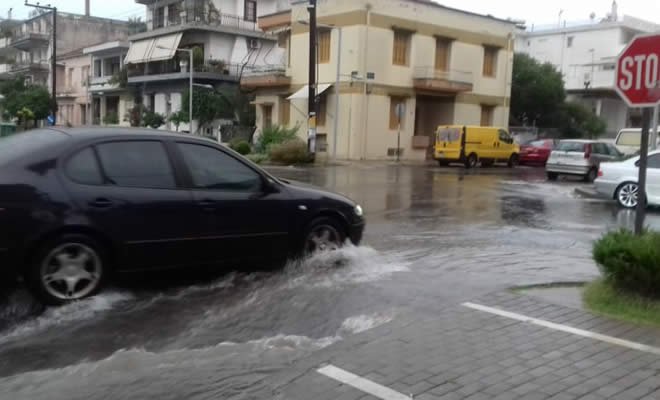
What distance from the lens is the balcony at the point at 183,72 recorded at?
44000 millimetres

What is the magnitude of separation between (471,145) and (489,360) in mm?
26833

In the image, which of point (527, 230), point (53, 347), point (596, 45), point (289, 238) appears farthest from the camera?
point (596, 45)

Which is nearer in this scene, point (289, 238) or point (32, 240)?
point (32, 240)

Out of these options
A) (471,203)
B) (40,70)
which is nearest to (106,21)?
(40,70)

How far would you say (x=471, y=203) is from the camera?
15.5 metres

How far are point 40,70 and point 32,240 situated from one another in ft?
225

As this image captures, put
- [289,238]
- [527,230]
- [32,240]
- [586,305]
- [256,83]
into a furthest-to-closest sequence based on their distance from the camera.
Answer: [256,83] < [527,230] < [289,238] < [586,305] < [32,240]

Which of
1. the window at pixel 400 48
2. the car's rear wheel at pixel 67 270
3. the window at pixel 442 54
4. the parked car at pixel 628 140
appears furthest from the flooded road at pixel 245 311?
the window at pixel 442 54

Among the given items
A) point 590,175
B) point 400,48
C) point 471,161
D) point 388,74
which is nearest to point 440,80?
point 400,48

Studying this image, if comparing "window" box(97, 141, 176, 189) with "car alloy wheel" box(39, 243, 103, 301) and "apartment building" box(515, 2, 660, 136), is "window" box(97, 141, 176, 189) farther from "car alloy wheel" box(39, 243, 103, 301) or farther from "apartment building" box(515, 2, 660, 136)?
"apartment building" box(515, 2, 660, 136)

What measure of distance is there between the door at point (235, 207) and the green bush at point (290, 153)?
2210 centimetres

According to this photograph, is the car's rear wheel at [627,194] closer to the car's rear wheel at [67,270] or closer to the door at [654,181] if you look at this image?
the door at [654,181]

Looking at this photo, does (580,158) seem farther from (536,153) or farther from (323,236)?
(323,236)

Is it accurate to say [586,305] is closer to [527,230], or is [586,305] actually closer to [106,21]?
[527,230]
